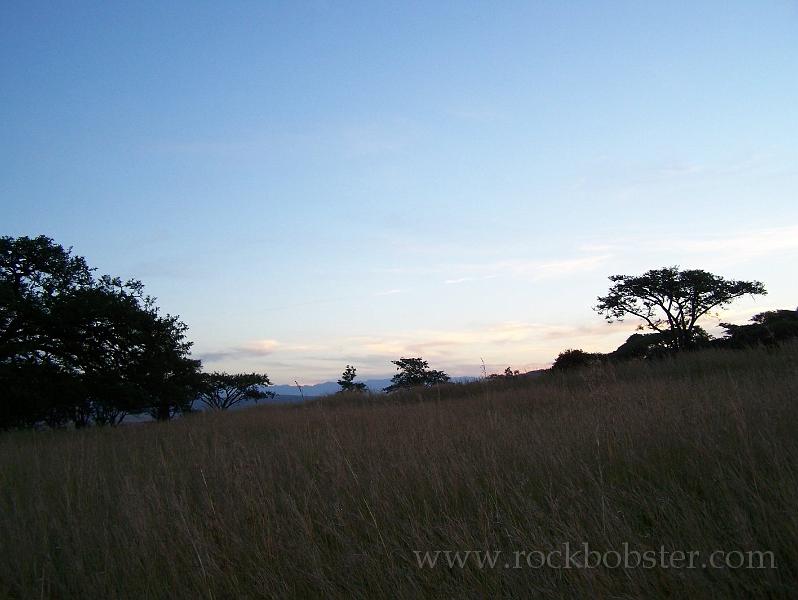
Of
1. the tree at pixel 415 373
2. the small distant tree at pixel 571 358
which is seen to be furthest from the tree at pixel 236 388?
the small distant tree at pixel 571 358

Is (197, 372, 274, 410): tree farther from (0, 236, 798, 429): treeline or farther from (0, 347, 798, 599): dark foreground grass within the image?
(0, 347, 798, 599): dark foreground grass

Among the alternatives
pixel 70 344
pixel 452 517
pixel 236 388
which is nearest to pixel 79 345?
pixel 70 344

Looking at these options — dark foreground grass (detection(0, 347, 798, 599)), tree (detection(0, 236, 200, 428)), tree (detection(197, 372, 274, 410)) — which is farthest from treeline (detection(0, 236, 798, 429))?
tree (detection(197, 372, 274, 410))

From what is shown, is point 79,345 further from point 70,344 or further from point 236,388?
point 236,388

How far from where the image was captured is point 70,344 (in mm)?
16516

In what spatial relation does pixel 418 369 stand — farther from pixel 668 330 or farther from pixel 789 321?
pixel 789 321

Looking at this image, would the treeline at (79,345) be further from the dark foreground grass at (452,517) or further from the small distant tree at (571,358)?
the dark foreground grass at (452,517)

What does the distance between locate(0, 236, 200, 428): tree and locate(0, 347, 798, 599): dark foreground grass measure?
11.4 metres

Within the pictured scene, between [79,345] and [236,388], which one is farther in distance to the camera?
[236,388]

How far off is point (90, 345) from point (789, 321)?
23.6 m

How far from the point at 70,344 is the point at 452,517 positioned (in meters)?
16.6

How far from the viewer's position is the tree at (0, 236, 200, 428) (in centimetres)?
1580

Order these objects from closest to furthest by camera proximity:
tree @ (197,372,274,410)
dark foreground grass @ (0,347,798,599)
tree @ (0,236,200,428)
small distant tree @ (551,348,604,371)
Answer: dark foreground grass @ (0,347,798,599)
tree @ (0,236,200,428)
small distant tree @ (551,348,604,371)
tree @ (197,372,274,410)

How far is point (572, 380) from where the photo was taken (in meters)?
15.2
